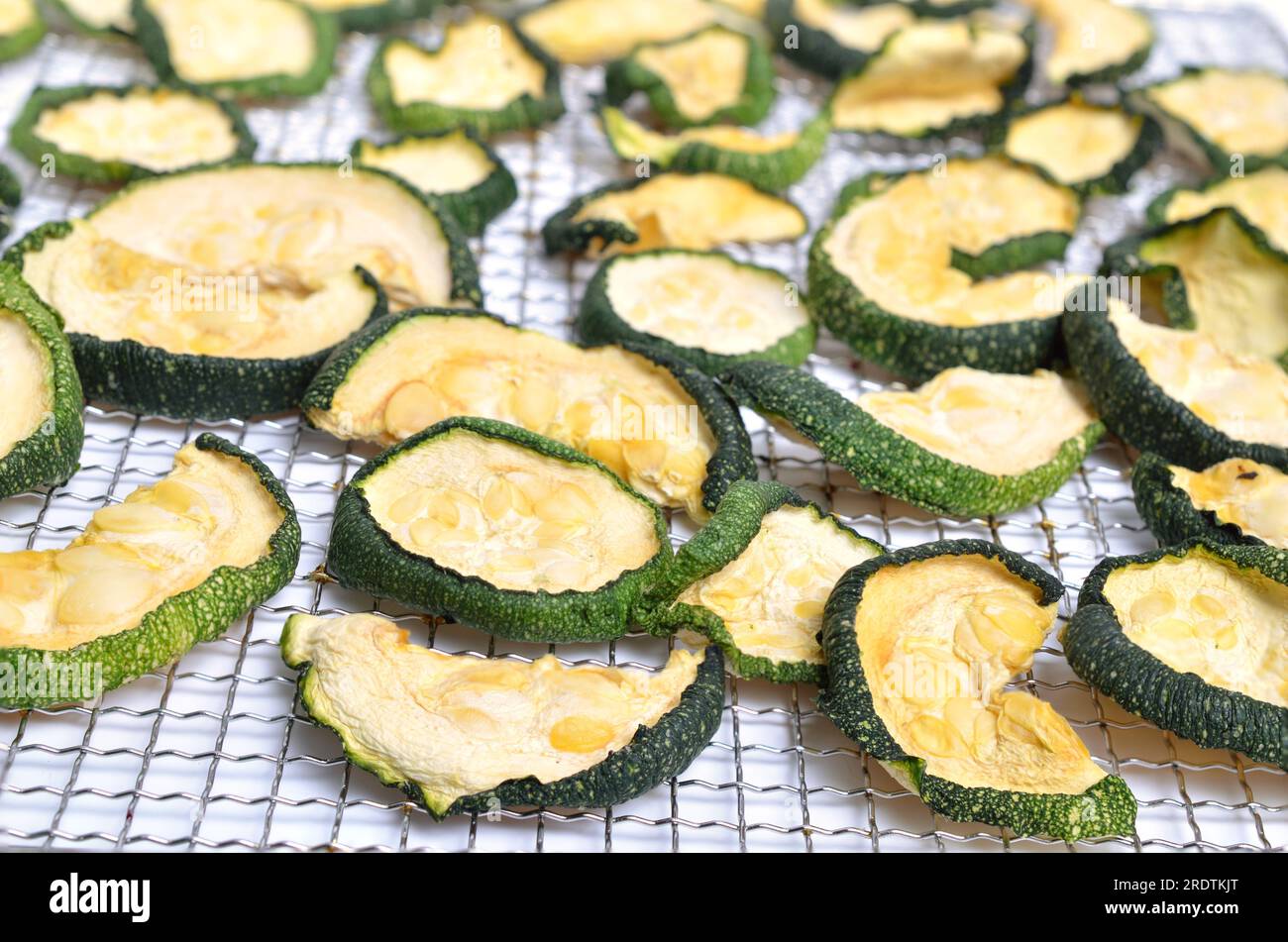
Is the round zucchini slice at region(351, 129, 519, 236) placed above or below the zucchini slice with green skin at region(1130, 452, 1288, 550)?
above

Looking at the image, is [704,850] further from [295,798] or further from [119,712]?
[119,712]

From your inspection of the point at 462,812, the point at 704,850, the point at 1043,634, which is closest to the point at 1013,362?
the point at 1043,634

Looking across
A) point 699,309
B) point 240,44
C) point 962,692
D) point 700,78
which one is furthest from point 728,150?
point 962,692

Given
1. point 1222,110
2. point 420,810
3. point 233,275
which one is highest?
point 1222,110

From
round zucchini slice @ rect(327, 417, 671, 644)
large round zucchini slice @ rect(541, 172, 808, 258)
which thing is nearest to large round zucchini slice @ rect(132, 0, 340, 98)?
large round zucchini slice @ rect(541, 172, 808, 258)

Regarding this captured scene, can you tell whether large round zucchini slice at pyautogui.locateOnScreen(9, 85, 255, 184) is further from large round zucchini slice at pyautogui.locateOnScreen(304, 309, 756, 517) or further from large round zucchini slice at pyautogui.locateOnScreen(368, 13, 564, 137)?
large round zucchini slice at pyautogui.locateOnScreen(304, 309, 756, 517)

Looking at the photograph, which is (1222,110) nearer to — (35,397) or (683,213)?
(683,213)
